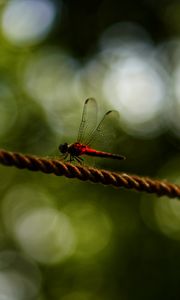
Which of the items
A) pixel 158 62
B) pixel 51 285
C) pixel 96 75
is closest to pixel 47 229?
pixel 51 285

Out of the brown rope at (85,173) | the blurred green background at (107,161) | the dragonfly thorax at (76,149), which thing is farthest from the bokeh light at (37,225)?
the brown rope at (85,173)

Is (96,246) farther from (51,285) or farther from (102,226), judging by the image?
(51,285)

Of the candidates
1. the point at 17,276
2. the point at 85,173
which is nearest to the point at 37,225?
the point at 17,276

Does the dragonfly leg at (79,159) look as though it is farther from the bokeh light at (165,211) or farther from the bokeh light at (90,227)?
the bokeh light at (90,227)

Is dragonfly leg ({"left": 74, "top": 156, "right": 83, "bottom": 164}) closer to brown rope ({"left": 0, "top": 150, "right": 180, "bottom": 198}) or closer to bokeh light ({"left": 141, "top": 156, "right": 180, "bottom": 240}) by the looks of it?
brown rope ({"left": 0, "top": 150, "right": 180, "bottom": 198})

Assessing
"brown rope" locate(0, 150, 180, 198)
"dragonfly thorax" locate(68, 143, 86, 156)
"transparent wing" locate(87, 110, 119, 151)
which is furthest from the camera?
"transparent wing" locate(87, 110, 119, 151)

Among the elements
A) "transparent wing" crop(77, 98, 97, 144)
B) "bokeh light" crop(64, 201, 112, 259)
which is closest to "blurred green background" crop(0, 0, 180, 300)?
"bokeh light" crop(64, 201, 112, 259)

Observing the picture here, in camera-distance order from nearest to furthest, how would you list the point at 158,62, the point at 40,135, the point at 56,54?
the point at 40,135, the point at 56,54, the point at 158,62

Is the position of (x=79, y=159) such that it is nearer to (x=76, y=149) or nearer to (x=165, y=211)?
(x=76, y=149)
